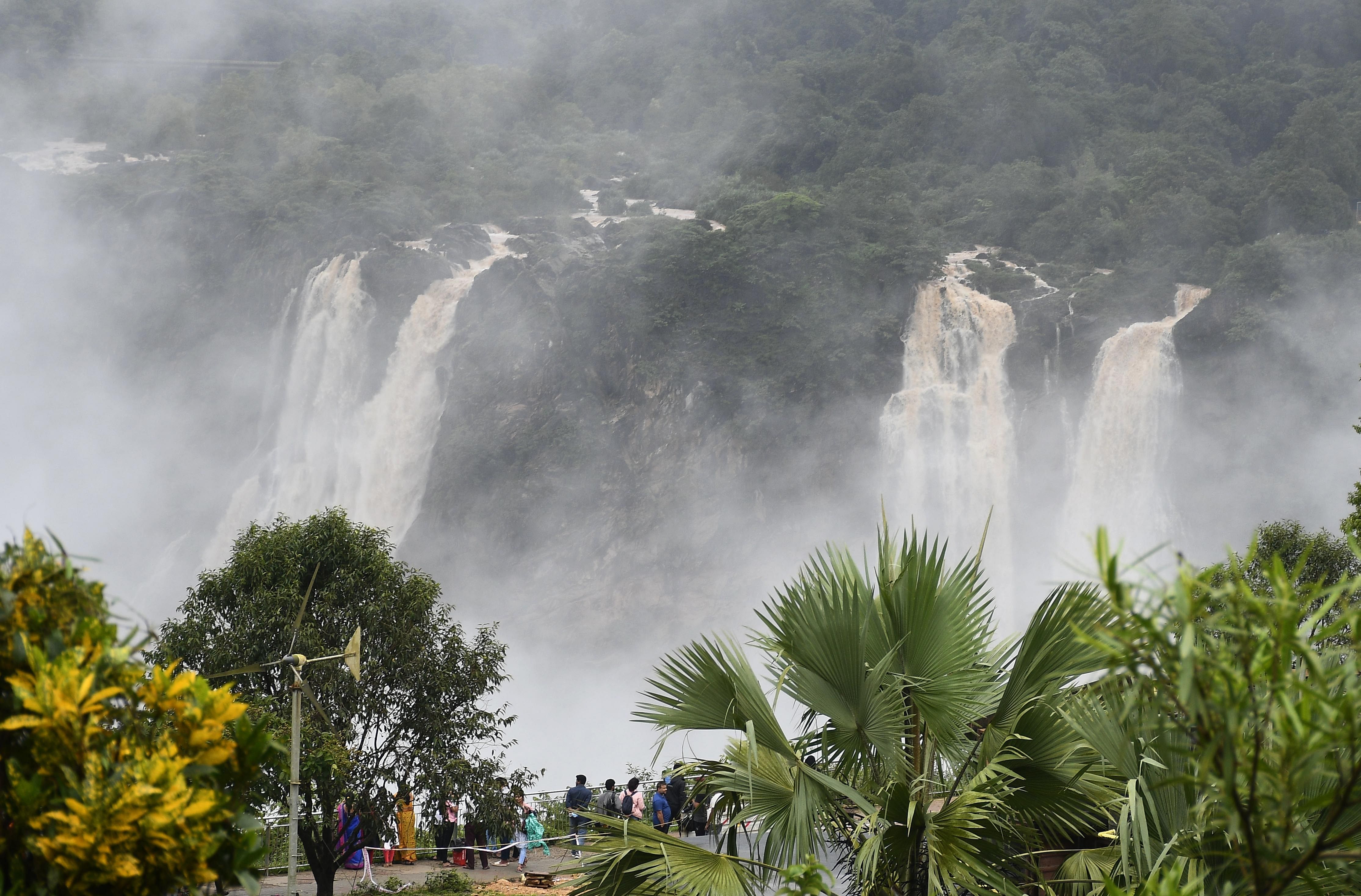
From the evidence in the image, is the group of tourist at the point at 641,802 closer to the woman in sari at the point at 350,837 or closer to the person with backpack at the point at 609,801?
the person with backpack at the point at 609,801

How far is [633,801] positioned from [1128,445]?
28.0m

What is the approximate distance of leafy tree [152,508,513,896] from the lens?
1299cm

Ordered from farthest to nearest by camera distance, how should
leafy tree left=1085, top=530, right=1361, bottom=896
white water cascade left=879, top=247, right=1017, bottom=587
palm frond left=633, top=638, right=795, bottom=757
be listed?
white water cascade left=879, top=247, right=1017, bottom=587 → palm frond left=633, top=638, right=795, bottom=757 → leafy tree left=1085, top=530, right=1361, bottom=896

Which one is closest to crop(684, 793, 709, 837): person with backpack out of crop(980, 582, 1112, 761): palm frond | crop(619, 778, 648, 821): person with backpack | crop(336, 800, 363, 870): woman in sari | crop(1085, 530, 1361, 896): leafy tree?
crop(619, 778, 648, 821): person with backpack

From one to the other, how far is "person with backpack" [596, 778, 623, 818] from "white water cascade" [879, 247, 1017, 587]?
2558 cm

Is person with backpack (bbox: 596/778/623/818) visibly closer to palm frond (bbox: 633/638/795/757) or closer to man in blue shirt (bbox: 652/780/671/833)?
man in blue shirt (bbox: 652/780/671/833)

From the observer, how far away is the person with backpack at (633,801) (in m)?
12.3

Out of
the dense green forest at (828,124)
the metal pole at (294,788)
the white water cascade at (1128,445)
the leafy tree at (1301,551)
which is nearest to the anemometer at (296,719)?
the metal pole at (294,788)

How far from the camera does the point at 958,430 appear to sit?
39188mm

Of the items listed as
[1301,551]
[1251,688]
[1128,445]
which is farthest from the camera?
[1128,445]

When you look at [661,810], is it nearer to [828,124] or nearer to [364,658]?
[364,658]

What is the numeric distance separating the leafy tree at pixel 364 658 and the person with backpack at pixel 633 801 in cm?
158

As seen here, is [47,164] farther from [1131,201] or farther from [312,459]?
[1131,201]

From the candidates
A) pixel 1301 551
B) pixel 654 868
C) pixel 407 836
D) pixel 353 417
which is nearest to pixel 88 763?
pixel 654 868
